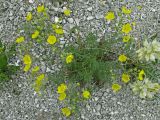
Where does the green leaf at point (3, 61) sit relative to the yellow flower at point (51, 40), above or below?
below

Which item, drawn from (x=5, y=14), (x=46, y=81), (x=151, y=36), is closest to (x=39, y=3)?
(x=5, y=14)

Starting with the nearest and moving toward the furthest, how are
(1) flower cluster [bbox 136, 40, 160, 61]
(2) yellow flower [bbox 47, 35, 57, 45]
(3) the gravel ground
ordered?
(1) flower cluster [bbox 136, 40, 160, 61]
(2) yellow flower [bbox 47, 35, 57, 45]
(3) the gravel ground

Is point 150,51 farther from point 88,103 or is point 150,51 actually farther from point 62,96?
point 62,96

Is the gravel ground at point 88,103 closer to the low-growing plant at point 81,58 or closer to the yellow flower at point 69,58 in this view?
the low-growing plant at point 81,58

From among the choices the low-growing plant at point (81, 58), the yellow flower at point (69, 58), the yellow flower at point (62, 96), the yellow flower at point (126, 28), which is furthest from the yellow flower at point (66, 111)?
the yellow flower at point (126, 28)

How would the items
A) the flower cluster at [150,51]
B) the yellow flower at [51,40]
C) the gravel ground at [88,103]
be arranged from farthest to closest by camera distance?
the gravel ground at [88,103] → the yellow flower at [51,40] → the flower cluster at [150,51]

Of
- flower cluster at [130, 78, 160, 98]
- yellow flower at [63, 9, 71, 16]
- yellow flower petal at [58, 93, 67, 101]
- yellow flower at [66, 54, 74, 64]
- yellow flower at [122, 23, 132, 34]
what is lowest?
yellow flower petal at [58, 93, 67, 101]

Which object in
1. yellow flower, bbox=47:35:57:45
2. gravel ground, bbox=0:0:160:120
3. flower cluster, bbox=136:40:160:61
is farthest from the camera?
gravel ground, bbox=0:0:160:120

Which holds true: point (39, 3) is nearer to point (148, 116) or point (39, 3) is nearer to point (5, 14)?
point (5, 14)

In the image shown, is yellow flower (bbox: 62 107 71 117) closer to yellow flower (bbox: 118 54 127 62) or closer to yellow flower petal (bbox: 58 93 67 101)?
yellow flower petal (bbox: 58 93 67 101)

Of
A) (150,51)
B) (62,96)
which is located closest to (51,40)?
(62,96)

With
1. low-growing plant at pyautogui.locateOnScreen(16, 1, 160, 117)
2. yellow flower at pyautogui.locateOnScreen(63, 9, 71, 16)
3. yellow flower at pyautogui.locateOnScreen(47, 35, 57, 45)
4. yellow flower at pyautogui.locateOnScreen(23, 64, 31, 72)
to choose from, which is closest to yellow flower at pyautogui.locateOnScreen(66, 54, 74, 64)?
low-growing plant at pyautogui.locateOnScreen(16, 1, 160, 117)
